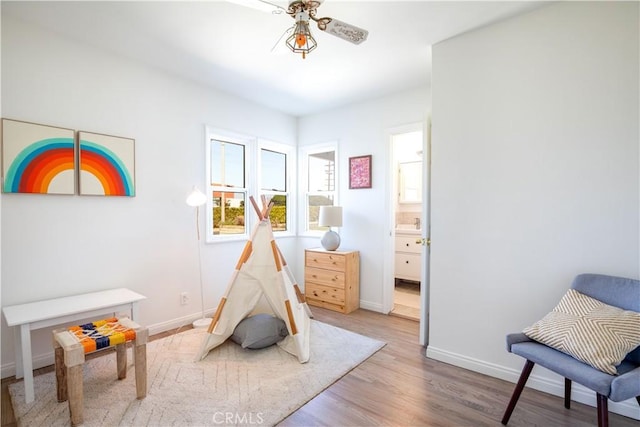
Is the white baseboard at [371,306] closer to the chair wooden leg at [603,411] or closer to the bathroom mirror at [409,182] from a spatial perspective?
the bathroom mirror at [409,182]

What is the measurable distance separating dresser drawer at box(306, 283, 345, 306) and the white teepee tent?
37.6 inches

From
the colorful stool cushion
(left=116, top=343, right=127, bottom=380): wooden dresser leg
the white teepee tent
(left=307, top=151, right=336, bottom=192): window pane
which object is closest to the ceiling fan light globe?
the white teepee tent

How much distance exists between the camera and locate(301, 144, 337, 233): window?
4.43 m

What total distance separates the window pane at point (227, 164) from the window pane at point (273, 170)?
35cm

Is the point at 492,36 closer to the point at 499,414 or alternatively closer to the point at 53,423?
the point at 499,414

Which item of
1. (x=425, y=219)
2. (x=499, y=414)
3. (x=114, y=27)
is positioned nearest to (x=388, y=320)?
(x=425, y=219)

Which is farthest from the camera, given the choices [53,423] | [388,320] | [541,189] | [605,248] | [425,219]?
[388,320]

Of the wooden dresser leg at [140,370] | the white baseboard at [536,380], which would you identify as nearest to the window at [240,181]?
the wooden dresser leg at [140,370]

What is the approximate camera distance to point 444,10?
7.08 feet

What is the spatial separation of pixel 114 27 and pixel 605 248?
150 inches

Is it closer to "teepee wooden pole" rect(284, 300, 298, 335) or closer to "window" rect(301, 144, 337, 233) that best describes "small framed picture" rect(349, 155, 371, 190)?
"window" rect(301, 144, 337, 233)

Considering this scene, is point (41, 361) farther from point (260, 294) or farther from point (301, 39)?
point (301, 39)

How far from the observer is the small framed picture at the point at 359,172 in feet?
12.8

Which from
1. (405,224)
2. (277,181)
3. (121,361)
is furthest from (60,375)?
(405,224)
